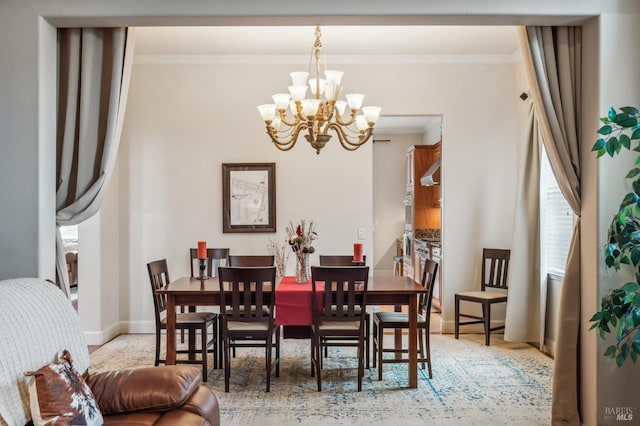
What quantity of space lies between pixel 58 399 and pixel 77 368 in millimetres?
453

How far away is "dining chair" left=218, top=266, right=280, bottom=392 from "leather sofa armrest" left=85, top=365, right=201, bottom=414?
141 cm

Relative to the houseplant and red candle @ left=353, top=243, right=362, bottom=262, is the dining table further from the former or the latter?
the houseplant

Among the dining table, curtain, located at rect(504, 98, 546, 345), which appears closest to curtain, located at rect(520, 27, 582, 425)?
the dining table

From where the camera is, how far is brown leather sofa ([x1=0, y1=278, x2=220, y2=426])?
2.09 m

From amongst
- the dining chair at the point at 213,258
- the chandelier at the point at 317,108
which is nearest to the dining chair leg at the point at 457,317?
the chandelier at the point at 317,108

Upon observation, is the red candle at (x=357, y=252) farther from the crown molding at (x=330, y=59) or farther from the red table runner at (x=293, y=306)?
the crown molding at (x=330, y=59)

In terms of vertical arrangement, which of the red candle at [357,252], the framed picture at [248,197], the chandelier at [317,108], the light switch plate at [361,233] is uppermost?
the chandelier at [317,108]

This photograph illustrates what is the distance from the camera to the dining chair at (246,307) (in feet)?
12.9

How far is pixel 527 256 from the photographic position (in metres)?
5.28

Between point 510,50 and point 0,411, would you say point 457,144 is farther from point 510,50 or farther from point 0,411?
point 0,411

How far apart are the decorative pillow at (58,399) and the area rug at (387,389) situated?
1491 millimetres

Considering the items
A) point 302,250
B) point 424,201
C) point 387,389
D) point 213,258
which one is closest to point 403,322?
point 387,389

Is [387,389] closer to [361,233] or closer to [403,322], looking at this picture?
[403,322]

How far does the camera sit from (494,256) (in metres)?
5.65
